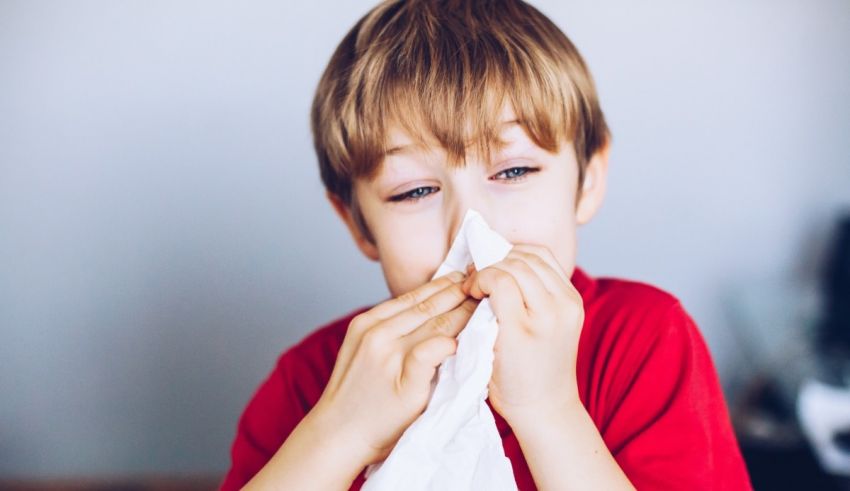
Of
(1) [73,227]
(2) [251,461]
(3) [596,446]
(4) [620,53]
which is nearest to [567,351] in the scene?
(3) [596,446]

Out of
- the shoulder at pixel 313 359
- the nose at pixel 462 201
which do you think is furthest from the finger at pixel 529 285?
the shoulder at pixel 313 359

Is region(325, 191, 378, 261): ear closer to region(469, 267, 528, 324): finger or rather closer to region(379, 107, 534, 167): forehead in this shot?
region(379, 107, 534, 167): forehead

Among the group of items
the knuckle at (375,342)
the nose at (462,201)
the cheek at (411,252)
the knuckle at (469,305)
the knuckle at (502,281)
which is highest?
the nose at (462,201)

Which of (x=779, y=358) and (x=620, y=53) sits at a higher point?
(x=620, y=53)

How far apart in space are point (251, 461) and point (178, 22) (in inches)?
39.0

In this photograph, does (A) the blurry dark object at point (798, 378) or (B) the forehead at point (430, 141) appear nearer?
(B) the forehead at point (430, 141)

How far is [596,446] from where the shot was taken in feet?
2.04

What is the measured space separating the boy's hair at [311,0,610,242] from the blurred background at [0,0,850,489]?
26.2 inches

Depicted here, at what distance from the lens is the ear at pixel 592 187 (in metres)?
0.87

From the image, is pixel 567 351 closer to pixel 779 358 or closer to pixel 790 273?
pixel 779 358

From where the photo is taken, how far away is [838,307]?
Answer: 55.3 inches

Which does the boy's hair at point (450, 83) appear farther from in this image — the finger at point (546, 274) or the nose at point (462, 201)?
the finger at point (546, 274)

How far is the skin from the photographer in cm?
62

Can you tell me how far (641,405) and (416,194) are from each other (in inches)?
12.2
